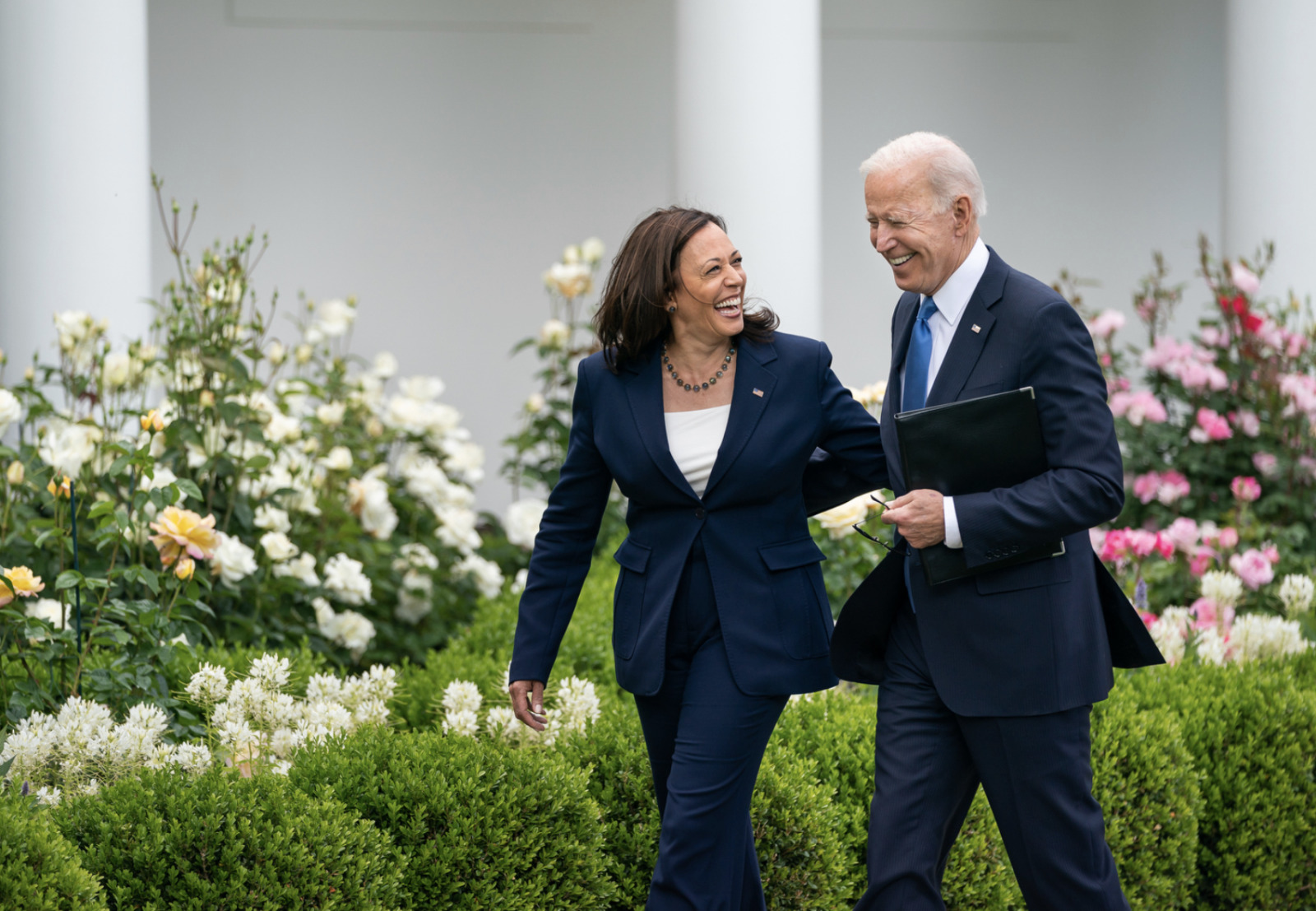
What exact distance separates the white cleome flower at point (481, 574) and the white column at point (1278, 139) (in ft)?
13.0

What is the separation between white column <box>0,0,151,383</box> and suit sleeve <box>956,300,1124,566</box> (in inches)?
151

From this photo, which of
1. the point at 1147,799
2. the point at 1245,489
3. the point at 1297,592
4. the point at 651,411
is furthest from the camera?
the point at 1245,489

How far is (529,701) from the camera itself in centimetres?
256

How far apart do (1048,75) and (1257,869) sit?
5.56 meters

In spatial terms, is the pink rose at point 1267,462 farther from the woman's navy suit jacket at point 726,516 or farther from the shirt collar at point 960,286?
the shirt collar at point 960,286

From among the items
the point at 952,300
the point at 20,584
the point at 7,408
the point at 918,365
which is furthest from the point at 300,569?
the point at 952,300

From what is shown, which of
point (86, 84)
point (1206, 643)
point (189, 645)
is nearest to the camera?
point (189, 645)

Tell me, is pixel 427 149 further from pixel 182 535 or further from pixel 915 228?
pixel 915 228

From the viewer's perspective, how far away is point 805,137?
537 centimetres

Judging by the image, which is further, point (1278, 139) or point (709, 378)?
point (1278, 139)

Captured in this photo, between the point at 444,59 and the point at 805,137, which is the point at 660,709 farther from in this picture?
the point at 444,59

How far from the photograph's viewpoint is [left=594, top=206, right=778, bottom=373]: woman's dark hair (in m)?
2.46

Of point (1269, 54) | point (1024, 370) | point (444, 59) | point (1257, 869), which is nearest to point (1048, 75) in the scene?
point (1269, 54)

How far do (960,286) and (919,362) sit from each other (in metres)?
0.17
